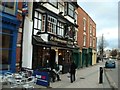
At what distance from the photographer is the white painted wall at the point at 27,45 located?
18734 millimetres

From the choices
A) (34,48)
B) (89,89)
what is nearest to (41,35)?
(34,48)

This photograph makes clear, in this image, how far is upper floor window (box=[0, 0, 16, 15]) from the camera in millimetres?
15805

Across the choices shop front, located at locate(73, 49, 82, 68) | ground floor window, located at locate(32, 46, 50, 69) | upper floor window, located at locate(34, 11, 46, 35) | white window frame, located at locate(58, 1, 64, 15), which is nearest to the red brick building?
shop front, located at locate(73, 49, 82, 68)

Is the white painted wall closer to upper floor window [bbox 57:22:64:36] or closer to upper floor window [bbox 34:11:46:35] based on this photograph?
upper floor window [bbox 34:11:46:35]

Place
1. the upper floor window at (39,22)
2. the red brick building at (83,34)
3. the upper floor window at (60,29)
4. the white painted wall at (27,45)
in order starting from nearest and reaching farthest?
the white painted wall at (27,45)
the upper floor window at (39,22)
the upper floor window at (60,29)
the red brick building at (83,34)

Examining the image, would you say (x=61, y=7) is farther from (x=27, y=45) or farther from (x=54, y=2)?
(x=27, y=45)

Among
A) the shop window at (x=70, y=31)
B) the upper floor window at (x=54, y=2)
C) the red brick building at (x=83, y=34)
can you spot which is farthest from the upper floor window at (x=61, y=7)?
the red brick building at (x=83, y=34)

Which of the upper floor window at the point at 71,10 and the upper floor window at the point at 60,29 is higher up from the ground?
the upper floor window at the point at 71,10

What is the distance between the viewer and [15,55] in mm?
17250

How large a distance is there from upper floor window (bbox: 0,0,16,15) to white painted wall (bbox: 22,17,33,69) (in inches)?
81.5

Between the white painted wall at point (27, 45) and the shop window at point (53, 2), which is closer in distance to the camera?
the white painted wall at point (27, 45)

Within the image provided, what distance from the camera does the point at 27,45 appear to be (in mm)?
18969

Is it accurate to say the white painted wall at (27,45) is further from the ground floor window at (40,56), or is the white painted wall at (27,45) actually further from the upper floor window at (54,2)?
the upper floor window at (54,2)

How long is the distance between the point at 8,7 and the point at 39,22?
17.6 feet
